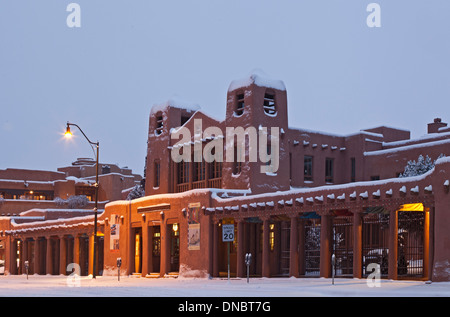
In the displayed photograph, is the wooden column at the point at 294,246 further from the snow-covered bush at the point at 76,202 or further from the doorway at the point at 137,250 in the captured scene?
the snow-covered bush at the point at 76,202

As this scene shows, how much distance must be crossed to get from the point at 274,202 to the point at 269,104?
32.6 feet

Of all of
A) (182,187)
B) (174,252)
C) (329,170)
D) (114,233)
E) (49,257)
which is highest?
(329,170)

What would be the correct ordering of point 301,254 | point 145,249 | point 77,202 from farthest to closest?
point 77,202 < point 145,249 < point 301,254

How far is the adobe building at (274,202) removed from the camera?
95.4 ft

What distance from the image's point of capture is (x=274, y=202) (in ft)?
112

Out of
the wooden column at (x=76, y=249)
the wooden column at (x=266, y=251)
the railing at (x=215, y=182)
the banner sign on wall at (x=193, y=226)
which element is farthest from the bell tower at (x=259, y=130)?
the wooden column at (x=76, y=249)

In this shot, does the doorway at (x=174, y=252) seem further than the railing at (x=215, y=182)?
Yes

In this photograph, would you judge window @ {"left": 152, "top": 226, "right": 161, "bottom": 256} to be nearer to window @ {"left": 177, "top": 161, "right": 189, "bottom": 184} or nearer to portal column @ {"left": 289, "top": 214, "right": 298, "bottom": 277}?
window @ {"left": 177, "top": 161, "right": 189, "bottom": 184}

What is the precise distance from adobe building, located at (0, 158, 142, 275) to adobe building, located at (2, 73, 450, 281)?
80.3 inches

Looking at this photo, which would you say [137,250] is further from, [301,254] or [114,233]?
[301,254]

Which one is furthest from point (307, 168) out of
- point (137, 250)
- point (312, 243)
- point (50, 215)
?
point (50, 215)

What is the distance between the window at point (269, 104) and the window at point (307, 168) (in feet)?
24.4
